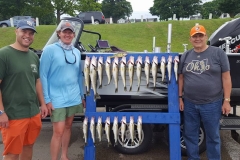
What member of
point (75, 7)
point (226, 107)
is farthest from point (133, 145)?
point (75, 7)

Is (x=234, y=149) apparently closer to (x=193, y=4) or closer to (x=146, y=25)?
(x=146, y=25)

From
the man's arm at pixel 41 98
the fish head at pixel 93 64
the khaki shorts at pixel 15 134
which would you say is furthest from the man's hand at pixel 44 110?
the fish head at pixel 93 64

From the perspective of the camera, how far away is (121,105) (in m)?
4.27

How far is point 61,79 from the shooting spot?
10.7 ft

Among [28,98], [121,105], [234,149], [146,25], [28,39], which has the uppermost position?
A: [146,25]

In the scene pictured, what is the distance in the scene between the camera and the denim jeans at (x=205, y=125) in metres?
3.32

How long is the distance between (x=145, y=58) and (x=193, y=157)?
1524 mm

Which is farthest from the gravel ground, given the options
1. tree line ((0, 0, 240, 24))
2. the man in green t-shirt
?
tree line ((0, 0, 240, 24))

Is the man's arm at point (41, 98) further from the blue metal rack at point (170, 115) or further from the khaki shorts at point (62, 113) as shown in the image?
the blue metal rack at point (170, 115)

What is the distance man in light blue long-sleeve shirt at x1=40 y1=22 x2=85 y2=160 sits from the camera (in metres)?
3.20

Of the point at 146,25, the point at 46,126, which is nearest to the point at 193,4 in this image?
the point at 146,25

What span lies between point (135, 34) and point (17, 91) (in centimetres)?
1734

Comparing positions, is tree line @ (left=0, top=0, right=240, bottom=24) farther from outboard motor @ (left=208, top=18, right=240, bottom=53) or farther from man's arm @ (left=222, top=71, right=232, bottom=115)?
man's arm @ (left=222, top=71, right=232, bottom=115)

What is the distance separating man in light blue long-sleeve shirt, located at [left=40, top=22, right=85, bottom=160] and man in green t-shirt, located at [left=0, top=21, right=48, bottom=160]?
0.23 m
